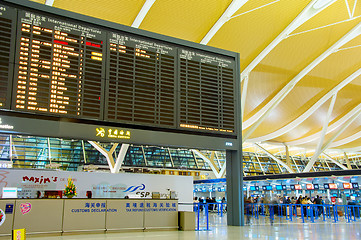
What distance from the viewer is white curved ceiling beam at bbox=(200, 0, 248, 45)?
17641 mm

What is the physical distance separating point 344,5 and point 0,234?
784 inches

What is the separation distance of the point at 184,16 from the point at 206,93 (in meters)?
7.23

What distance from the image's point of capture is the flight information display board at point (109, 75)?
391 inches

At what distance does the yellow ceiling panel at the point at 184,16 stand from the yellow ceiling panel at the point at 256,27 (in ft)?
3.90

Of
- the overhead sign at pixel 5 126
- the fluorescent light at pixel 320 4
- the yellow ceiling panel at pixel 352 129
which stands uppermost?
the fluorescent light at pixel 320 4

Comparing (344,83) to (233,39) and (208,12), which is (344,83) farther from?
(208,12)

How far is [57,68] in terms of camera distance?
1034 cm

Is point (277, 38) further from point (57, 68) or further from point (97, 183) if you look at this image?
point (57, 68)

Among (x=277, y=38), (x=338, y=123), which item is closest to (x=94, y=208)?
(x=277, y=38)

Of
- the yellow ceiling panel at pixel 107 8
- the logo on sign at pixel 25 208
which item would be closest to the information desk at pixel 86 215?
the logo on sign at pixel 25 208

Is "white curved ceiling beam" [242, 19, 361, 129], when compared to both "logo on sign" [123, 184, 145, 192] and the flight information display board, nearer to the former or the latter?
the flight information display board

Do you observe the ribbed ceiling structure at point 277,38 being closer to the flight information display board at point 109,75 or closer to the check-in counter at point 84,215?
the flight information display board at point 109,75

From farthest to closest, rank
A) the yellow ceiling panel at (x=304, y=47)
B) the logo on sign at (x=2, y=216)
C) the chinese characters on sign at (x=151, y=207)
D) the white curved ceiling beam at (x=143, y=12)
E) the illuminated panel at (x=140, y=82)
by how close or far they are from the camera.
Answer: the yellow ceiling panel at (x=304, y=47) → the white curved ceiling beam at (x=143, y=12) → the chinese characters on sign at (x=151, y=207) → the illuminated panel at (x=140, y=82) → the logo on sign at (x=2, y=216)

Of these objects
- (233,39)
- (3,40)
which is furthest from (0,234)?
(233,39)
